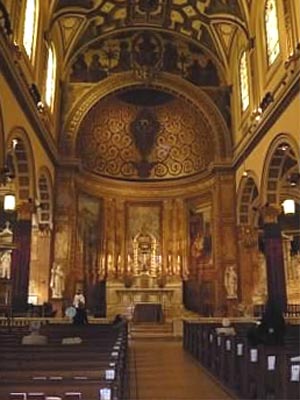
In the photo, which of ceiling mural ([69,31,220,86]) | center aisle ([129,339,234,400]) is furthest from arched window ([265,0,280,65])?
center aisle ([129,339,234,400])

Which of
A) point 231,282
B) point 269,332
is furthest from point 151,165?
point 269,332

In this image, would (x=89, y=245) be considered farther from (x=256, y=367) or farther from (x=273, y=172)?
(x=256, y=367)

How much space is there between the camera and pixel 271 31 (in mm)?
17766

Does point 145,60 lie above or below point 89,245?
above

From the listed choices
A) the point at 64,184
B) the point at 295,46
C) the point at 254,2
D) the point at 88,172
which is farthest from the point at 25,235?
the point at 254,2

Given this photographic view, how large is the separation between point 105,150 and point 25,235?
989 cm

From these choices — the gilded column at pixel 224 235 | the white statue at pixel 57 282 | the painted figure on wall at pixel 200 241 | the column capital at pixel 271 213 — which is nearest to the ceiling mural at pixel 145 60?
the gilded column at pixel 224 235

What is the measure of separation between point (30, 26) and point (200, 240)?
508 inches

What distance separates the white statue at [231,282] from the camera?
21203 millimetres

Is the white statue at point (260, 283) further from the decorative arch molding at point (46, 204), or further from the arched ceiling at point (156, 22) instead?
the decorative arch molding at point (46, 204)

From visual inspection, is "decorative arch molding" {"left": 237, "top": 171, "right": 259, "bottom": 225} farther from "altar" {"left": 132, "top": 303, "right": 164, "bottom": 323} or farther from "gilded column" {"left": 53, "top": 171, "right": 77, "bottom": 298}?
"gilded column" {"left": 53, "top": 171, "right": 77, "bottom": 298}

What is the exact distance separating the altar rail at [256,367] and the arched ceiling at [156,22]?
14389 mm

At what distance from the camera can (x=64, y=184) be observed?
74.7 feet

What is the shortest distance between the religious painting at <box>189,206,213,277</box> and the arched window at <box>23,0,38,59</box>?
38.0 feet
